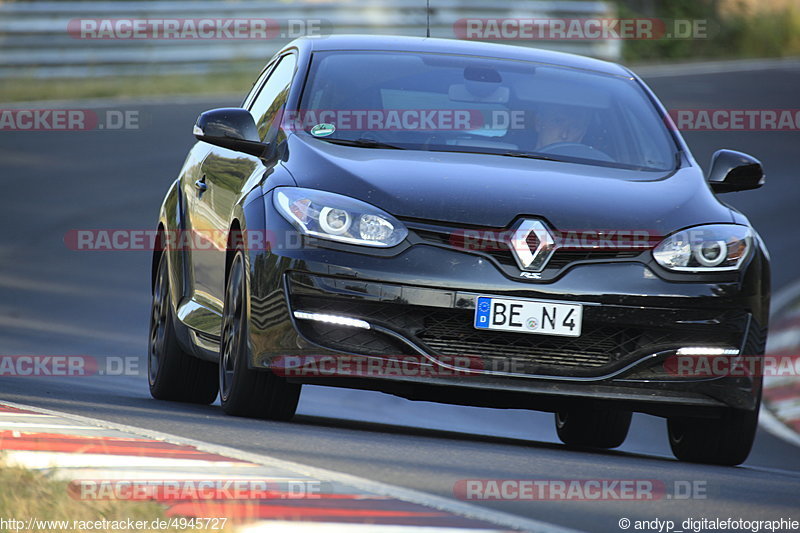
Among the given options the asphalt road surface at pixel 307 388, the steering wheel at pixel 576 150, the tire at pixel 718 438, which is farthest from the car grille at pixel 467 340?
the steering wheel at pixel 576 150

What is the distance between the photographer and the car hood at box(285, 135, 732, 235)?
635cm

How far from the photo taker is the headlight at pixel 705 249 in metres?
6.46

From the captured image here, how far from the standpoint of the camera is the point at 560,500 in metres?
5.13

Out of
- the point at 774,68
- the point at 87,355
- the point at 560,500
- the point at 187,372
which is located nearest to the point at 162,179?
the point at 87,355

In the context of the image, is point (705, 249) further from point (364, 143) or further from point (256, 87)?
point (256, 87)

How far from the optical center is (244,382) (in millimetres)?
6641

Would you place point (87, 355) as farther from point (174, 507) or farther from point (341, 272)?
point (174, 507)

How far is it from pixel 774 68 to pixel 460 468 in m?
26.3

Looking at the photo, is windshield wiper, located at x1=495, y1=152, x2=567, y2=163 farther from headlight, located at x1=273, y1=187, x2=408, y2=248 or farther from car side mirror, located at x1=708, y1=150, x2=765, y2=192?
headlight, located at x1=273, y1=187, x2=408, y2=248

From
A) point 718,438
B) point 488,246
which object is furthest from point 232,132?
point 718,438

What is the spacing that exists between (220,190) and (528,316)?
183 centimetres

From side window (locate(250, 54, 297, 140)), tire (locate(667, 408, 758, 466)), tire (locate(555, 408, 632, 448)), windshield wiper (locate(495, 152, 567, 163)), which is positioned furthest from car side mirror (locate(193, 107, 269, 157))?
tire (locate(555, 408, 632, 448))

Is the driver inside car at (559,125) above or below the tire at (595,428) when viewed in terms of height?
above

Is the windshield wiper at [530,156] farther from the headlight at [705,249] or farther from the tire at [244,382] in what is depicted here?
the tire at [244,382]
